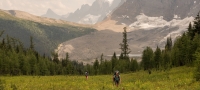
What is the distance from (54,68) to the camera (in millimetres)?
115562

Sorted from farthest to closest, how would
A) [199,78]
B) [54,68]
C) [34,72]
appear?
1. [54,68]
2. [34,72]
3. [199,78]

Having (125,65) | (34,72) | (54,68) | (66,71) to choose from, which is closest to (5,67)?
(34,72)

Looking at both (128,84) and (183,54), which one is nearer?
(128,84)

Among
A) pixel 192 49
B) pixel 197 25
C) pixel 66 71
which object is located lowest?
pixel 66 71

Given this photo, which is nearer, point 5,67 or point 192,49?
point 192,49

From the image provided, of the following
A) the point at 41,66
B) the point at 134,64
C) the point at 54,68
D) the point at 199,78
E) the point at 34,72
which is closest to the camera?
the point at 199,78

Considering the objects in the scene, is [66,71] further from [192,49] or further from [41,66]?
[192,49]

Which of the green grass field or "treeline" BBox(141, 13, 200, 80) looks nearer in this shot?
the green grass field

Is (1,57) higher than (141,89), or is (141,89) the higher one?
(1,57)

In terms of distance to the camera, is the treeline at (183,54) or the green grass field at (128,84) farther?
the treeline at (183,54)

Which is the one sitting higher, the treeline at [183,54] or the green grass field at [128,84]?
the treeline at [183,54]

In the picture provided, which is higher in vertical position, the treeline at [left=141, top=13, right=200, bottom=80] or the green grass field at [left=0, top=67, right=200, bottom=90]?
the treeline at [left=141, top=13, right=200, bottom=80]

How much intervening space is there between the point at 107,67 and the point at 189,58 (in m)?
54.9

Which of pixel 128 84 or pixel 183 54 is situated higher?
pixel 183 54
